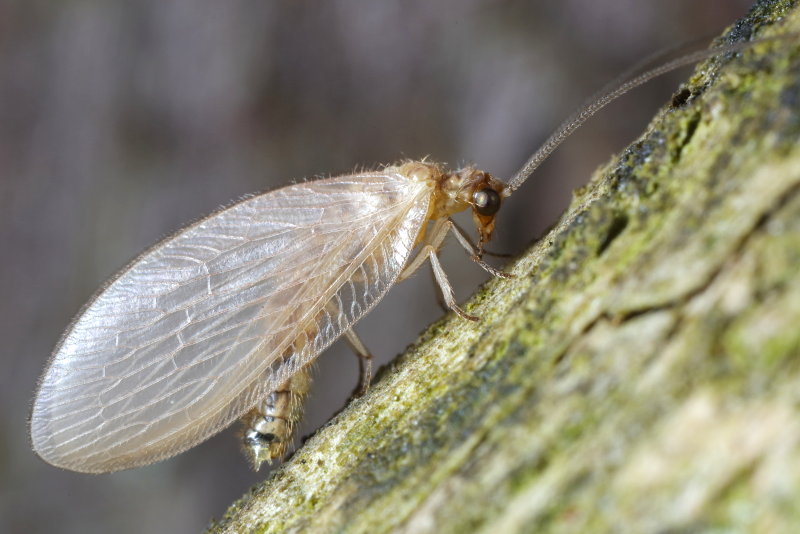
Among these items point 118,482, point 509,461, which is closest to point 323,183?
point 509,461

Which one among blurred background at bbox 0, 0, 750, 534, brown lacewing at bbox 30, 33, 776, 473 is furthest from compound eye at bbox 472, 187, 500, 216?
blurred background at bbox 0, 0, 750, 534

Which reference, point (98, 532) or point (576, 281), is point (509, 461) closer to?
point (576, 281)

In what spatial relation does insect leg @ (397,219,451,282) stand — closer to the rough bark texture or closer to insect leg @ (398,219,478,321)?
insect leg @ (398,219,478,321)

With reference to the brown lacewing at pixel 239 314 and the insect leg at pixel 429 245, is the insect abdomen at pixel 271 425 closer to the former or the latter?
the brown lacewing at pixel 239 314

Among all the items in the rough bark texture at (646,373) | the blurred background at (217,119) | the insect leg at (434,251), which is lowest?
the rough bark texture at (646,373)

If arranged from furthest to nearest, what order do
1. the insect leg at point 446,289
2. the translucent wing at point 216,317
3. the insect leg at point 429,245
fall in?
the insect leg at point 429,245 < the translucent wing at point 216,317 < the insect leg at point 446,289

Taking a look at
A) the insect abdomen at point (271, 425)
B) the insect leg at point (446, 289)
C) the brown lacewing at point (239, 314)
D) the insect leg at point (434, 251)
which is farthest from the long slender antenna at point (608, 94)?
the insect abdomen at point (271, 425)
